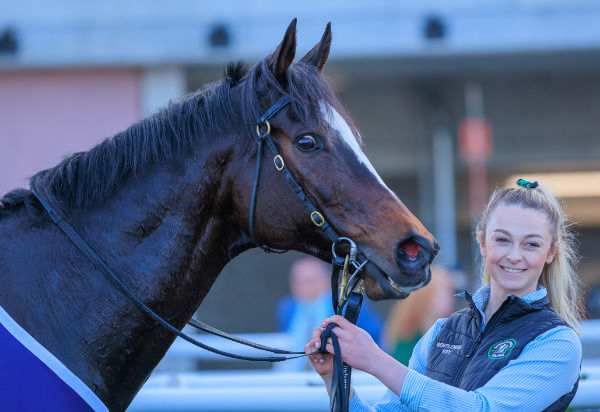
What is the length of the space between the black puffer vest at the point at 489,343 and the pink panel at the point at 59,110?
5686mm

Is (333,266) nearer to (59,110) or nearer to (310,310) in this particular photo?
(310,310)

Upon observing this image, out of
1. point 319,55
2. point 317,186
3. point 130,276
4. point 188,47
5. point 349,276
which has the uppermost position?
point 188,47

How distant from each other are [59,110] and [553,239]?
6.26m

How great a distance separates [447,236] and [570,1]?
9.66 feet

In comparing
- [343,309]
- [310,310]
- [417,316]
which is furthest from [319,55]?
[310,310]

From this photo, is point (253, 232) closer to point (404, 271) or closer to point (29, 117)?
point (404, 271)

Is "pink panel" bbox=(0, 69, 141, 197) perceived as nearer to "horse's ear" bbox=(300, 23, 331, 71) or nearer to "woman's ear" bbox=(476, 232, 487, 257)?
"horse's ear" bbox=(300, 23, 331, 71)

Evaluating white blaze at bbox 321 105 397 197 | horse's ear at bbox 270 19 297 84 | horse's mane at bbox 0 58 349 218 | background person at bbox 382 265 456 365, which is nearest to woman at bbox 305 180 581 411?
white blaze at bbox 321 105 397 197

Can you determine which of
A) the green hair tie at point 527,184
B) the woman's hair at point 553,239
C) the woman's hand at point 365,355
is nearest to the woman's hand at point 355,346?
the woman's hand at point 365,355

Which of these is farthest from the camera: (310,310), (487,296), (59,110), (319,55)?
(59,110)

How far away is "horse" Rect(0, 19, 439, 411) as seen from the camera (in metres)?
1.97

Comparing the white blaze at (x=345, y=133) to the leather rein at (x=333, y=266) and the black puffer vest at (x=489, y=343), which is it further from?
the black puffer vest at (x=489, y=343)

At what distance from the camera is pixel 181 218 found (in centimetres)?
211

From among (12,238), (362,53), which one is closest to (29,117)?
(362,53)
